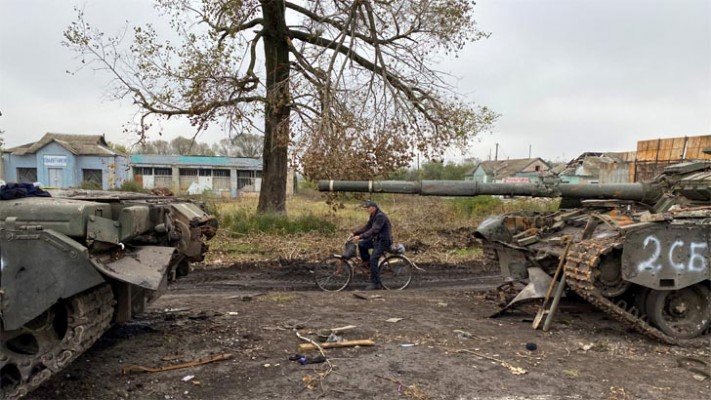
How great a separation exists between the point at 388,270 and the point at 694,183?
16.8 ft

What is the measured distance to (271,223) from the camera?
1463 cm

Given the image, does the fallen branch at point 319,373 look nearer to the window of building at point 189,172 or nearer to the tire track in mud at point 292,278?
the tire track in mud at point 292,278

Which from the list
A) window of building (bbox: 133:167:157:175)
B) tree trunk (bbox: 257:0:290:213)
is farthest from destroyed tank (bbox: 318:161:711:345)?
window of building (bbox: 133:167:157:175)

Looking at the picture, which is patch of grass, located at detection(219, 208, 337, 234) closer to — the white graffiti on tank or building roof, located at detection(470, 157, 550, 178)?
the white graffiti on tank

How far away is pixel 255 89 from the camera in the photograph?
1552 centimetres

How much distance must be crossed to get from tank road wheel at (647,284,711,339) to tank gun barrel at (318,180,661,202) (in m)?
1.71

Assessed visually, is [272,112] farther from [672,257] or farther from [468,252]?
[672,257]

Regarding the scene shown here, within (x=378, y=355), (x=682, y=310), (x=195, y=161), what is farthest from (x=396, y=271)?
(x=195, y=161)

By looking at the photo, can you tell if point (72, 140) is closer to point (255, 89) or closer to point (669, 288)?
point (255, 89)

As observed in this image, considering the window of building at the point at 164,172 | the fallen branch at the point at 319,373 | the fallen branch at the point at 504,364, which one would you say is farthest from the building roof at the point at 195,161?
the fallen branch at the point at 504,364

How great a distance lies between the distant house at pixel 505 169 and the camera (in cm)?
4795

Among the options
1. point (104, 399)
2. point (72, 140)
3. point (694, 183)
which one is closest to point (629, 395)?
point (694, 183)

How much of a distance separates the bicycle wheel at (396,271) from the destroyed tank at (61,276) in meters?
5.17

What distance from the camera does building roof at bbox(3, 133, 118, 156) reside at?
3619cm
